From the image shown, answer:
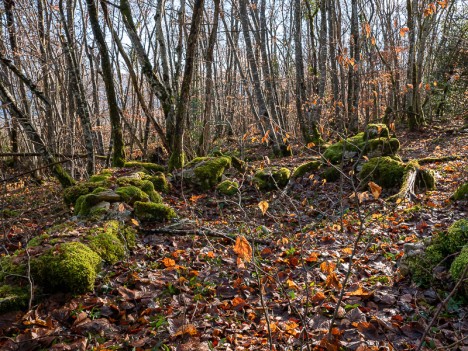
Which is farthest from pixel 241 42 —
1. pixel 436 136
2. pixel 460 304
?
pixel 460 304

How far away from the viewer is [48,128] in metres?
11.6

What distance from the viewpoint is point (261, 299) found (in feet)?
7.95

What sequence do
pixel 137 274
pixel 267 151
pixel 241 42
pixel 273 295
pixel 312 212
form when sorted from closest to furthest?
pixel 273 295 < pixel 137 274 < pixel 312 212 < pixel 267 151 < pixel 241 42

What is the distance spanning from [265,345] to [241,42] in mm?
25908

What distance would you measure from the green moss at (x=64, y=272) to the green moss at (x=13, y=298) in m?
0.20

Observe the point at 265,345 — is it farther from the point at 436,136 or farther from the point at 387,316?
the point at 436,136

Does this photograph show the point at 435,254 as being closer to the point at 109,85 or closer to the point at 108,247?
the point at 108,247

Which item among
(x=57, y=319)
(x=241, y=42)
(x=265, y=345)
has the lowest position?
(x=265, y=345)

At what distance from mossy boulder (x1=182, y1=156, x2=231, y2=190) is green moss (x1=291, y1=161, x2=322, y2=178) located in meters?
1.90

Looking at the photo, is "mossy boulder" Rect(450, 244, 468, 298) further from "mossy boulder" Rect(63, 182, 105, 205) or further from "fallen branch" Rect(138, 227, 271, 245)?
"mossy boulder" Rect(63, 182, 105, 205)

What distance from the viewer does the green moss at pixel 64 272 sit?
3.44m

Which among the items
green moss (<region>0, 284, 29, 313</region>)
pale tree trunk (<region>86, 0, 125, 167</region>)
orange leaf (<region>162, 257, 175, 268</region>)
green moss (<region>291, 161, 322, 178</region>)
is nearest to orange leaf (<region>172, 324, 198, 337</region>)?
orange leaf (<region>162, 257, 175, 268</region>)

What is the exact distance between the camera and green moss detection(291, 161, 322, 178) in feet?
27.7

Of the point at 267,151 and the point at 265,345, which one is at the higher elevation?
the point at 267,151
